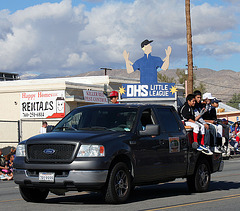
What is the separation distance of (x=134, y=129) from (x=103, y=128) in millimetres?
607

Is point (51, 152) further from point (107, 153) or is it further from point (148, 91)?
point (148, 91)

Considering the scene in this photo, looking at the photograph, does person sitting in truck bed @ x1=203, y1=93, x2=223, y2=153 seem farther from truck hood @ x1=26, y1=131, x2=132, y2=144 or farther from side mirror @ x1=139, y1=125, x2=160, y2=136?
truck hood @ x1=26, y1=131, x2=132, y2=144

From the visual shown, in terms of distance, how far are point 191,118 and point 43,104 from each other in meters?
35.2

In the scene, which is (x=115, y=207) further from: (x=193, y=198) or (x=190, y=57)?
(x=190, y=57)

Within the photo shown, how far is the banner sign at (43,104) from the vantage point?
45.6 meters

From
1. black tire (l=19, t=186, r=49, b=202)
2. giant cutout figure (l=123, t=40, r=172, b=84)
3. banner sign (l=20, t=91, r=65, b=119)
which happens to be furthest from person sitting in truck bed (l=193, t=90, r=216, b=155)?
banner sign (l=20, t=91, r=65, b=119)

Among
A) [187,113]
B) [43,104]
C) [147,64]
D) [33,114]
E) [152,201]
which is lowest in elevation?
[152,201]

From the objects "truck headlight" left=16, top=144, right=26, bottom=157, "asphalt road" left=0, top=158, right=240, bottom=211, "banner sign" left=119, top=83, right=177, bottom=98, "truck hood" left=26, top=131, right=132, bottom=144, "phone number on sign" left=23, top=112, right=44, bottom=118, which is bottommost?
"asphalt road" left=0, top=158, right=240, bottom=211

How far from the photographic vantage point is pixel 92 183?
922 cm

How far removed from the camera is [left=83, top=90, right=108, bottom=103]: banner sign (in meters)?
45.9

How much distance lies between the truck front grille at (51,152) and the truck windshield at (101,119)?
969 millimetres

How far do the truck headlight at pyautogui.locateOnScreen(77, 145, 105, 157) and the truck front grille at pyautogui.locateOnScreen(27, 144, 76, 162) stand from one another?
0.15 metres

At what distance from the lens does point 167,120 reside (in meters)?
11.7

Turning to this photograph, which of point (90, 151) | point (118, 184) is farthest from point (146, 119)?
point (90, 151)
